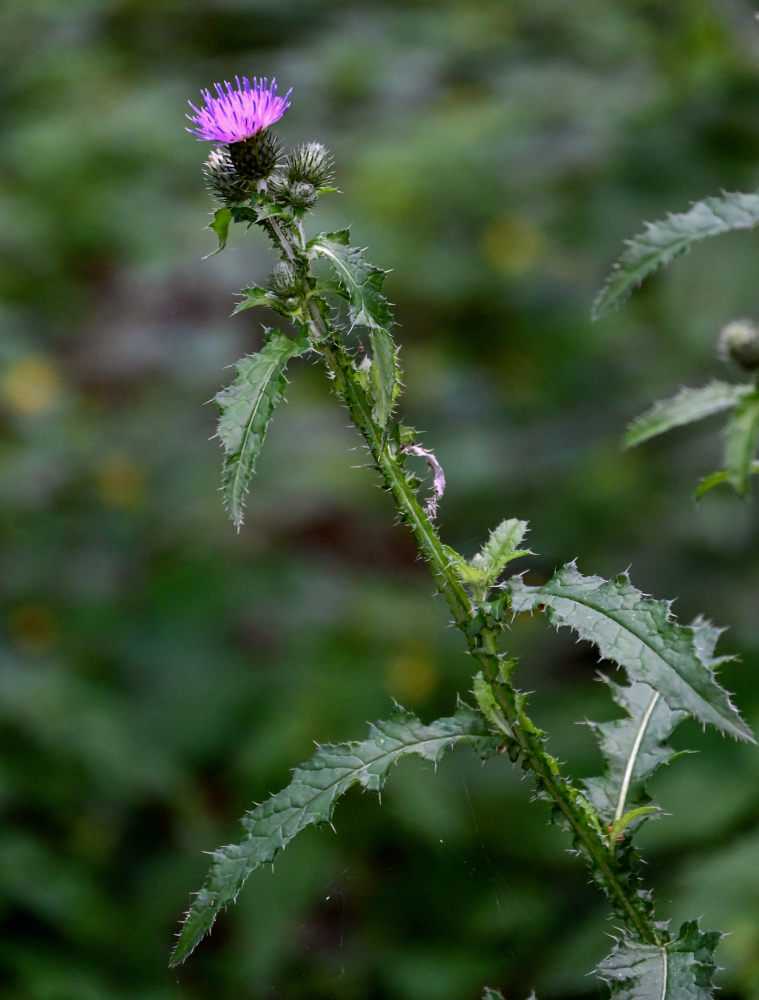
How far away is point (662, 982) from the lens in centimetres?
122

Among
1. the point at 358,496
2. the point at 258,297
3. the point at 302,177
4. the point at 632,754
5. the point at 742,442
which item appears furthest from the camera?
the point at 358,496

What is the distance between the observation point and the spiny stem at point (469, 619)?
1.26m

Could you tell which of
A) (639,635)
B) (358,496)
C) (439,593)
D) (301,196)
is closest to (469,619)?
(439,593)

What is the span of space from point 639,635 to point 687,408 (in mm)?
284

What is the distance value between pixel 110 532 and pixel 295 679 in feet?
3.86

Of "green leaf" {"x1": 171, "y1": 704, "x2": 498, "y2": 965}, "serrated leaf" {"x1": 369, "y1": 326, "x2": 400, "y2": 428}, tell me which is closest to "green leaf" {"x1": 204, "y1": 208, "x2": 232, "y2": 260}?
"serrated leaf" {"x1": 369, "y1": 326, "x2": 400, "y2": 428}

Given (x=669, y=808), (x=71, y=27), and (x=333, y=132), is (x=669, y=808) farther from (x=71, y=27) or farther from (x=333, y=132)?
(x=71, y=27)

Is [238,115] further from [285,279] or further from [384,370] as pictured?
[384,370]

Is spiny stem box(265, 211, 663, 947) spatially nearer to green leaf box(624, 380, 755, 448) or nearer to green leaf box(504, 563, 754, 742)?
green leaf box(504, 563, 754, 742)

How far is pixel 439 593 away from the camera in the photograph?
1.29 meters

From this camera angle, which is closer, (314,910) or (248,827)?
(248,827)

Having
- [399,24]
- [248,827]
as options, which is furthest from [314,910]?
[399,24]

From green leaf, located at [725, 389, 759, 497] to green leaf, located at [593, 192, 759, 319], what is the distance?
20cm

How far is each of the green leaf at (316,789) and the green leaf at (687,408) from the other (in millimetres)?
417
